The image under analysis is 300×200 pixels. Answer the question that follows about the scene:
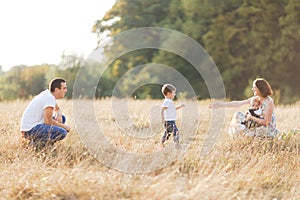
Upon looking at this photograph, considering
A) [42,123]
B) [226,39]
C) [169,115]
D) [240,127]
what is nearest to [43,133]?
[42,123]

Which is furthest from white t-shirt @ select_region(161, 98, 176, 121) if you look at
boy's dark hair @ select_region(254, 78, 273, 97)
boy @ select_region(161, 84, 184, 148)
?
boy's dark hair @ select_region(254, 78, 273, 97)

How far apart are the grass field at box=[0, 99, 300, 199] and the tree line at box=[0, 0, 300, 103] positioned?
16.0 metres

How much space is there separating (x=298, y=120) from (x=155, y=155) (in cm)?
499

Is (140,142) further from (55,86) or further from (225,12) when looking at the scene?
(225,12)

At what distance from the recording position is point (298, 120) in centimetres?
1007

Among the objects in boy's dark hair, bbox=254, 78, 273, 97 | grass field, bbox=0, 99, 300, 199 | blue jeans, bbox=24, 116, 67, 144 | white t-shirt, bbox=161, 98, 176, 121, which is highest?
boy's dark hair, bbox=254, 78, 273, 97

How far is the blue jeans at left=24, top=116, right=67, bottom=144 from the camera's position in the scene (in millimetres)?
6449

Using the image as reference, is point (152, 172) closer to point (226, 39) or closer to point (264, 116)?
point (264, 116)

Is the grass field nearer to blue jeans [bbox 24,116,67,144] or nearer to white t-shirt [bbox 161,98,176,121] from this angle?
blue jeans [bbox 24,116,67,144]

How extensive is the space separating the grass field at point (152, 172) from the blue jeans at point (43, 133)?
6.6 inches

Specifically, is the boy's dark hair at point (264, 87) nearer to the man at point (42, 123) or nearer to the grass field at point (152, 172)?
the grass field at point (152, 172)

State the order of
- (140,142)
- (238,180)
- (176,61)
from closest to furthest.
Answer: (238,180) < (140,142) < (176,61)

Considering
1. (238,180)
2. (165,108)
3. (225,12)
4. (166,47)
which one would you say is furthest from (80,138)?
(225,12)

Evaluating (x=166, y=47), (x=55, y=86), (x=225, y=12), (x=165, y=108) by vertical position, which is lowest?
(x=165, y=108)
